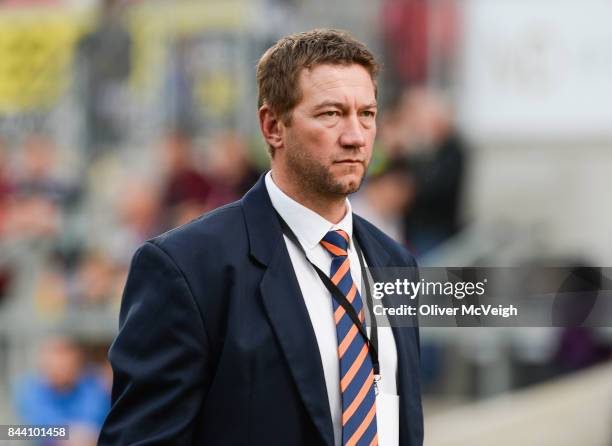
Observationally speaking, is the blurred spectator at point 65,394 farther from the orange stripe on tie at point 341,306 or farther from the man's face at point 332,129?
the man's face at point 332,129

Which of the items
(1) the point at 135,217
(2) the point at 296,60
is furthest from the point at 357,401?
(1) the point at 135,217

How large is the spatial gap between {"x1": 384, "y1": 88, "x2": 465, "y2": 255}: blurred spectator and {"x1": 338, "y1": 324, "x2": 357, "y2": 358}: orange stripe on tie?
4.12 metres

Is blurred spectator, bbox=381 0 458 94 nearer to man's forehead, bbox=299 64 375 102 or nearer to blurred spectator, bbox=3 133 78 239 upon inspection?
blurred spectator, bbox=3 133 78 239

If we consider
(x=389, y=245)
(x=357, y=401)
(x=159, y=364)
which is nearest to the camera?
(x=159, y=364)

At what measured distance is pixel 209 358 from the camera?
2264 millimetres

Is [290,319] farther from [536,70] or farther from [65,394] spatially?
[536,70]

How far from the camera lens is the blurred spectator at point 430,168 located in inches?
258

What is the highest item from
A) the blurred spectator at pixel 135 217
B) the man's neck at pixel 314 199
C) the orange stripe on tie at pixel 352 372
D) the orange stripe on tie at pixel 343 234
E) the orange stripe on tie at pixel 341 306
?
the blurred spectator at pixel 135 217

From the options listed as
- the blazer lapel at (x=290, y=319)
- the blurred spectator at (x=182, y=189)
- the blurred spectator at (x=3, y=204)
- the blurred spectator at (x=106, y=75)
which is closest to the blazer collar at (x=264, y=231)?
the blazer lapel at (x=290, y=319)

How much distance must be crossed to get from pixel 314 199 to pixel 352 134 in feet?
0.53

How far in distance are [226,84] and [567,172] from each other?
220 cm

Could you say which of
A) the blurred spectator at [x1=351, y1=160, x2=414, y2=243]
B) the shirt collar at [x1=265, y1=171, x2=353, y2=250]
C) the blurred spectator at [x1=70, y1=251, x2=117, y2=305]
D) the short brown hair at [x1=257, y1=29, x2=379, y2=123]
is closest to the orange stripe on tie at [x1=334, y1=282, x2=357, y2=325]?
the shirt collar at [x1=265, y1=171, x2=353, y2=250]

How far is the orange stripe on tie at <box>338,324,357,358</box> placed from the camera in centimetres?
235

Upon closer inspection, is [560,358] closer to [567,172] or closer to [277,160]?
[567,172]
